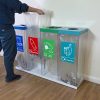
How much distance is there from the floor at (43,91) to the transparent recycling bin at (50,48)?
0.23 m

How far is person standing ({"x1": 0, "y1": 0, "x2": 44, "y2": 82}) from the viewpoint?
1.85 meters

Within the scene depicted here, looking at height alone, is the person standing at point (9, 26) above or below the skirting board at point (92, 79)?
above

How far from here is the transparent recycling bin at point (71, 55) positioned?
185 centimetres

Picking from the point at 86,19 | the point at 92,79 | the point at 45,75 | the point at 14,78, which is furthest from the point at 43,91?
the point at 86,19

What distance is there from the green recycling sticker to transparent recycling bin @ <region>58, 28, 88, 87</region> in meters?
0.11

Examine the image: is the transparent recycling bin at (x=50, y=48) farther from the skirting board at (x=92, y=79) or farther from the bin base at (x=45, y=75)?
the skirting board at (x=92, y=79)

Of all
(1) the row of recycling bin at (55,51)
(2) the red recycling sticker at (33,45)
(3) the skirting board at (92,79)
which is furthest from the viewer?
(2) the red recycling sticker at (33,45)

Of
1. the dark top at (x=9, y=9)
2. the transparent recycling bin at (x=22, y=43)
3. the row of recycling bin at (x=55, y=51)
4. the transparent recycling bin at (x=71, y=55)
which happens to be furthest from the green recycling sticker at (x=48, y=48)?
the dark top at (x=9, y=9)

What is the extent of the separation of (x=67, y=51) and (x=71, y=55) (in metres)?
0.07

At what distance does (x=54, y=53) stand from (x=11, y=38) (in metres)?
0.57

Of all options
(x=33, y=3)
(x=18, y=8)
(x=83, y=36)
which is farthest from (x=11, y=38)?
(x=83, y=36)

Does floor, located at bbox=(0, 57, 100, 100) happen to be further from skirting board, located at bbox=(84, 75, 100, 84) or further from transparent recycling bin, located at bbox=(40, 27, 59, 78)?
transparent recycling bin, located at bbox=(40, 27, 59, 78)

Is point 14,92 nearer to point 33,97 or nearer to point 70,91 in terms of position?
point 33,97

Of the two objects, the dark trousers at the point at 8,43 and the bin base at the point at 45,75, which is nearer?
the dark trousers at the point at 8,43
